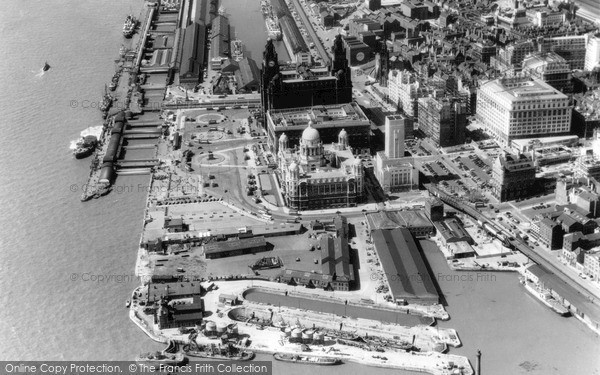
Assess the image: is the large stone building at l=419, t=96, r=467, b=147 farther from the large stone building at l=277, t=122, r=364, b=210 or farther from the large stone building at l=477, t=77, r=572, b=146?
the large stone building at l=277, t=122, r=364, b=210

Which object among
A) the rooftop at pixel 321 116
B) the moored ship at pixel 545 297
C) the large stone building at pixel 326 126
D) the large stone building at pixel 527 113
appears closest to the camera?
the moored ship at pixel 545 297

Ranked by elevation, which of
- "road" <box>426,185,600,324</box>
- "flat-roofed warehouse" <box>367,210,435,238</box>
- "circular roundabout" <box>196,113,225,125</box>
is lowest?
"road" <box>426,185,600,324</box>

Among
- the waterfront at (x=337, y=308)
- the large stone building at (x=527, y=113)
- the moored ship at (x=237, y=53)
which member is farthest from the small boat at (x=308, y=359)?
the moored ship at (x=237, y=53)

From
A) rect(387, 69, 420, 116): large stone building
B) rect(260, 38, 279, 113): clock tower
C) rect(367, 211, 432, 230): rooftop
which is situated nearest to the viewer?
rect(367, 211, 432, 230): rooftop

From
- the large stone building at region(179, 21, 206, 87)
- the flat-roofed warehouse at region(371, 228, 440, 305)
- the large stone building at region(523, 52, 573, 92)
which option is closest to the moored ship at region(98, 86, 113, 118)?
the large stone building at region(179, 21, 206, 87)

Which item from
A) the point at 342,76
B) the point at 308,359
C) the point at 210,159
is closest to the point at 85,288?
the point at 308,359

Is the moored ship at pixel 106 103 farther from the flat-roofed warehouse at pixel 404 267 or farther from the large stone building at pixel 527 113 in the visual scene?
the large stone building at pixel 527 113
